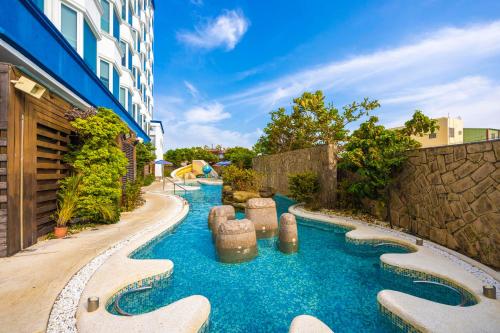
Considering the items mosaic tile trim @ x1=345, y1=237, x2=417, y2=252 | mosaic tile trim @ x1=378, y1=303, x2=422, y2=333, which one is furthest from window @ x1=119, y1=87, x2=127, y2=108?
mosaic tile trim @ x1=378, y1=303, x2=422, y2=333

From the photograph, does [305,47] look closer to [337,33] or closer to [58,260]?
[337,33]

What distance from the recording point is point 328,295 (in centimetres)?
436

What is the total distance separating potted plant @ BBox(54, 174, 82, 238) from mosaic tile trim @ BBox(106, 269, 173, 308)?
372 centimetres

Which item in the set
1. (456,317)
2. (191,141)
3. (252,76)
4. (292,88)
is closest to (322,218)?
(456,317)

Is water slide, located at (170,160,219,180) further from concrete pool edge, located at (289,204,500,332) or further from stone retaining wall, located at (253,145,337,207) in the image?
concrete pool edge, located at (289,204,500,332)

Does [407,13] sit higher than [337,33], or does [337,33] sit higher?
[337,33]

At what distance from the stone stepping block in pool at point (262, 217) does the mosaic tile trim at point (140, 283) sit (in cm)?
342

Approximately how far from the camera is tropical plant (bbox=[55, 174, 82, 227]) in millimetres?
6453

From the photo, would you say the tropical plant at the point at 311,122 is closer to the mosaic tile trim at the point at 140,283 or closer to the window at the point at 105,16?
the window at the point at 105,16

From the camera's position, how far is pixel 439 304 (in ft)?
11.6

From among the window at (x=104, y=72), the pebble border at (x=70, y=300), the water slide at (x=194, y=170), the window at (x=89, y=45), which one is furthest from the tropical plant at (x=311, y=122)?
the pebble border at (x=70, y=300)

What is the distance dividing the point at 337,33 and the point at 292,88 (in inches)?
350

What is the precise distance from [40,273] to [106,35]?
1424 cm

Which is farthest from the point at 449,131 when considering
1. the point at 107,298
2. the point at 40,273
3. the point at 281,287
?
the point at 40,273
